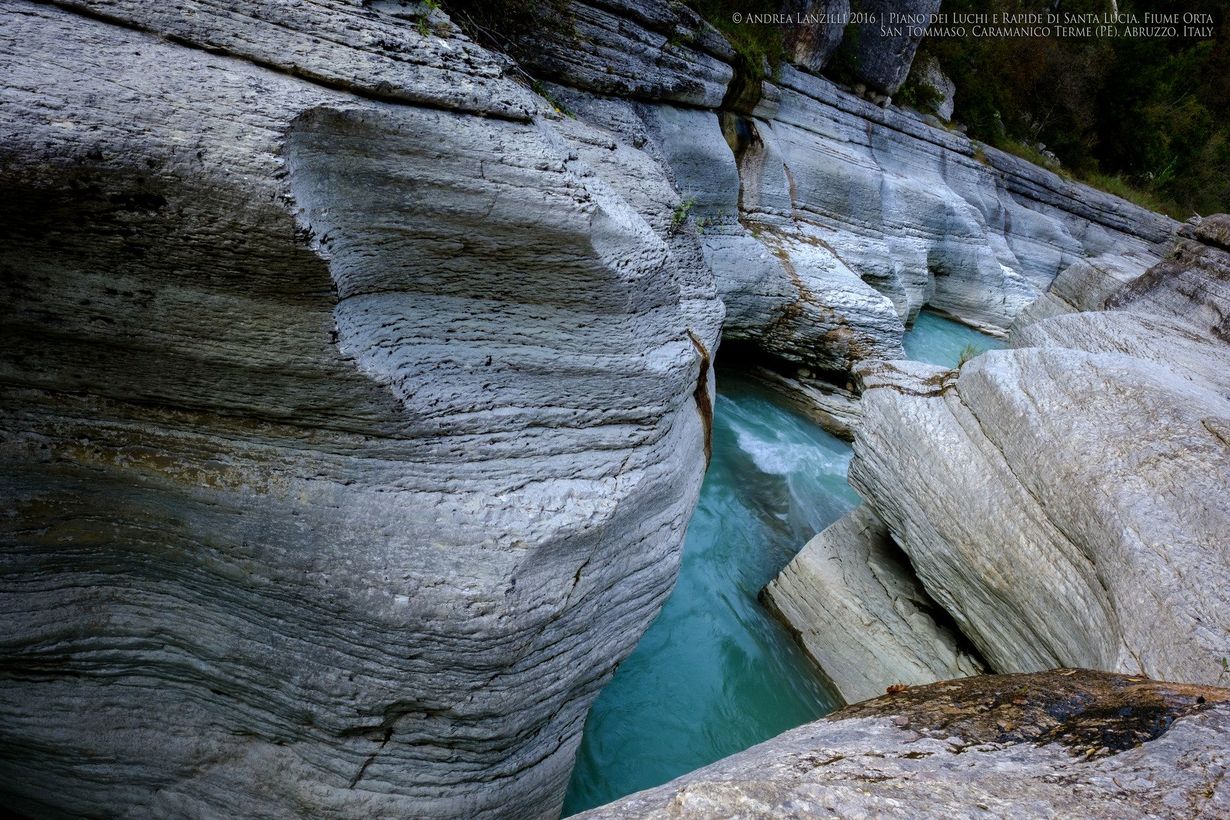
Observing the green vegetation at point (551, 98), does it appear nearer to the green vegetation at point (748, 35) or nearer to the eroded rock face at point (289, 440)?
the eroded rock face at point (289, 440)

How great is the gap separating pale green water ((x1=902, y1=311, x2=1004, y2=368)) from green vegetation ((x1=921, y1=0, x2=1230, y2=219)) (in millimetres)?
7179

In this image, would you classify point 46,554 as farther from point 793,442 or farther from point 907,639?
point 793,442

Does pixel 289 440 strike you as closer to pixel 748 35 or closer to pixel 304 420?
pixel 304 420

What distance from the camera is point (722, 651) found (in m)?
5.27

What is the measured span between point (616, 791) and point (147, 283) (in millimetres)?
3844

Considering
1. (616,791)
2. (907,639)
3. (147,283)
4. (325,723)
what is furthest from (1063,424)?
(147,283)

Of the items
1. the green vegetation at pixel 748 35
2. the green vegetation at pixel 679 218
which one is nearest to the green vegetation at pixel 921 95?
the green vegetation at pixel 748 35

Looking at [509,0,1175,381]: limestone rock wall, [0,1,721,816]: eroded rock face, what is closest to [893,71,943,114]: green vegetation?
[509,0,1175,381]: limestone rock wall

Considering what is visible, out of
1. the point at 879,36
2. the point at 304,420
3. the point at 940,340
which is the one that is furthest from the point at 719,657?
the point at 879,36

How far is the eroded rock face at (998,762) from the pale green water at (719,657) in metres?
2.54

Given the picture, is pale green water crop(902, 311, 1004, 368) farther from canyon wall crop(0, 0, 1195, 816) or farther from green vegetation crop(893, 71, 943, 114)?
canyon wall crop(0, 0, 1195, 816)

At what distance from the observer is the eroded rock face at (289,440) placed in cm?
241

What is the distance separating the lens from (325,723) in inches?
115

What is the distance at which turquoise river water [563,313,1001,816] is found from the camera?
14.5ft
